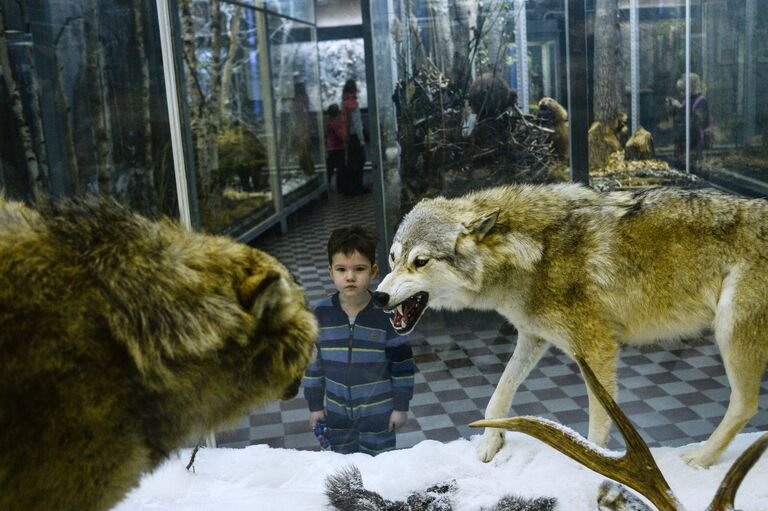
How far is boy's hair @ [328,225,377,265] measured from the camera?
278 centimetres

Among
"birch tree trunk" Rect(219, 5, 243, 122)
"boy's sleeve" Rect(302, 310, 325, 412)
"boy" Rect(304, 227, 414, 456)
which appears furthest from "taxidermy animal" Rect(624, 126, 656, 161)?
"birch tree trunk" Rect(219, 5, 243, 122)

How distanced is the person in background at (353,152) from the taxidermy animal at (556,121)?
103 centimetres

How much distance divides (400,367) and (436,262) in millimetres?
532

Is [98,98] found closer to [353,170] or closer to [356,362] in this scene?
[353,170]

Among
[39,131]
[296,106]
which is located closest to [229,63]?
[296,106]

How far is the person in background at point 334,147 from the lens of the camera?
4352mm

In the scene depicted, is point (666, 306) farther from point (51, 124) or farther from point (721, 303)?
point (51, 124)

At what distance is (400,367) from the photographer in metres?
2.90

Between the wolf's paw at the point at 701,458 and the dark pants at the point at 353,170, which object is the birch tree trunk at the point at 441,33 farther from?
the wolf's paw at the point at 701,458

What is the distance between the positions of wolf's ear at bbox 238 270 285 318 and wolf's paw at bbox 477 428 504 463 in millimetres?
1624

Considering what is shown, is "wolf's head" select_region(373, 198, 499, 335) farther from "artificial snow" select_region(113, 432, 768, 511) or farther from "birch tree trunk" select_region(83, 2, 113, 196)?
"birch tree trunk" select_region(83, 2, 113, 196)

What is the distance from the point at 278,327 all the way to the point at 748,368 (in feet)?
6.08

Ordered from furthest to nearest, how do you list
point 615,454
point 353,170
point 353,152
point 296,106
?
point 296,106 < point 353,152 < point 353,170 < point 615,454

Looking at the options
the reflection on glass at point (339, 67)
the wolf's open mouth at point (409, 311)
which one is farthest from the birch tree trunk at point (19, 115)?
the reflection on glass at point (339, 67)
